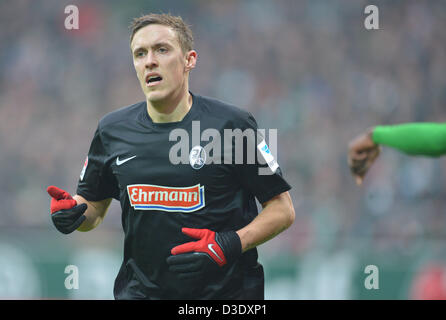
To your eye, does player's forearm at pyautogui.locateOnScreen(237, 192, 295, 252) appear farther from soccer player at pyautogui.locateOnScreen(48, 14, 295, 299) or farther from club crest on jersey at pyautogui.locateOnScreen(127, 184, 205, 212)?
club crest on jersey at pyautogui.locateOnScreen(127, 184, 205, 212)

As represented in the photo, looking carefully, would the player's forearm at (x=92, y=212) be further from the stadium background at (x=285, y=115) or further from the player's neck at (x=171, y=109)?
the stadium background at (x=285, y=115)

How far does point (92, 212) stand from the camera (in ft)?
14.2

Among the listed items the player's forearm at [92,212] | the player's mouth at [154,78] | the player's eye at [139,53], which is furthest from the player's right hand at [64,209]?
the player's eye at [139,53]

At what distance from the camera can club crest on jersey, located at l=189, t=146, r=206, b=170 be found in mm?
3891

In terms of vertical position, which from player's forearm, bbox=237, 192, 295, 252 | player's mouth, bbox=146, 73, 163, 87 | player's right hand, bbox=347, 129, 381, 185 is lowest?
player's forearm, bbox=237, 192, 295, 252

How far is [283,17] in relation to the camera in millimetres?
13125

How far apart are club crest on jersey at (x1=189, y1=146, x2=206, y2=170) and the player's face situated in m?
0.36

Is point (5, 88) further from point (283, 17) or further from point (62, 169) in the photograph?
point (283, 17)

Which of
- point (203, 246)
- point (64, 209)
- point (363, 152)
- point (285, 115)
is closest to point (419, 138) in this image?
point (363, 152)

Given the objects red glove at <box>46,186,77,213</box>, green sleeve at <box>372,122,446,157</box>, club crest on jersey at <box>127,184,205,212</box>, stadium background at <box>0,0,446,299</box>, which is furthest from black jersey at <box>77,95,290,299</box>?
stadium background at <box>0,0,446,299</box>

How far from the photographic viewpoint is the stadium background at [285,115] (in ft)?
27.6

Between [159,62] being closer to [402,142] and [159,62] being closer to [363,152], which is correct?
[363,152]

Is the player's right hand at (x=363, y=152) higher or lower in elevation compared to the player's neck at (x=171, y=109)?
lower

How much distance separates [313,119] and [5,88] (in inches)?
235
